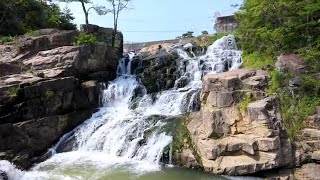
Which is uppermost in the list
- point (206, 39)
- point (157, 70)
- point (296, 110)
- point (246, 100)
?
point (206, 39)

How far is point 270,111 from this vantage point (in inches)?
503

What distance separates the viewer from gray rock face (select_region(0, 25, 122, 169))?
1534 cm

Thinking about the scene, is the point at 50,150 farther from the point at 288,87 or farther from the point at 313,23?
the point at 313,23

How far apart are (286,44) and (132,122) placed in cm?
812

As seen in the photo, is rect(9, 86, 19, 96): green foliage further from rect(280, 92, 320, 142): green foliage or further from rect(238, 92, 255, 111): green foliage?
rect(280, 92, 320, 142): green foliage

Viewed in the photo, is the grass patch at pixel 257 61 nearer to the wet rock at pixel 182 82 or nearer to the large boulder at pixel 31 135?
the wet rock at pixel 182 82

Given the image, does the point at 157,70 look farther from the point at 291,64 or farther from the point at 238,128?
the point at 238,128

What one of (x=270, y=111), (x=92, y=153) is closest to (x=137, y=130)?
(x=92, y=153)

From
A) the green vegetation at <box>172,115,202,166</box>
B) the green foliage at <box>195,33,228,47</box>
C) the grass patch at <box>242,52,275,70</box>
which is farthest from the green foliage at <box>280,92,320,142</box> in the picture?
the green foliage at <box>195,33,228,47</box>

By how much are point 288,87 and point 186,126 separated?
4.36 meters

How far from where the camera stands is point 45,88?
16828mm

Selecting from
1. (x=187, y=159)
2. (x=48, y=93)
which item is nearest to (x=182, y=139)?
(x=187, y=159)

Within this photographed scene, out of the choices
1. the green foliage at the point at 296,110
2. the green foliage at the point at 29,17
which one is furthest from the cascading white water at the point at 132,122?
the green foliage at the point at 29,17

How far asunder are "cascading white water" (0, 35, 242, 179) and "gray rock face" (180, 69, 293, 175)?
1.88 metres
